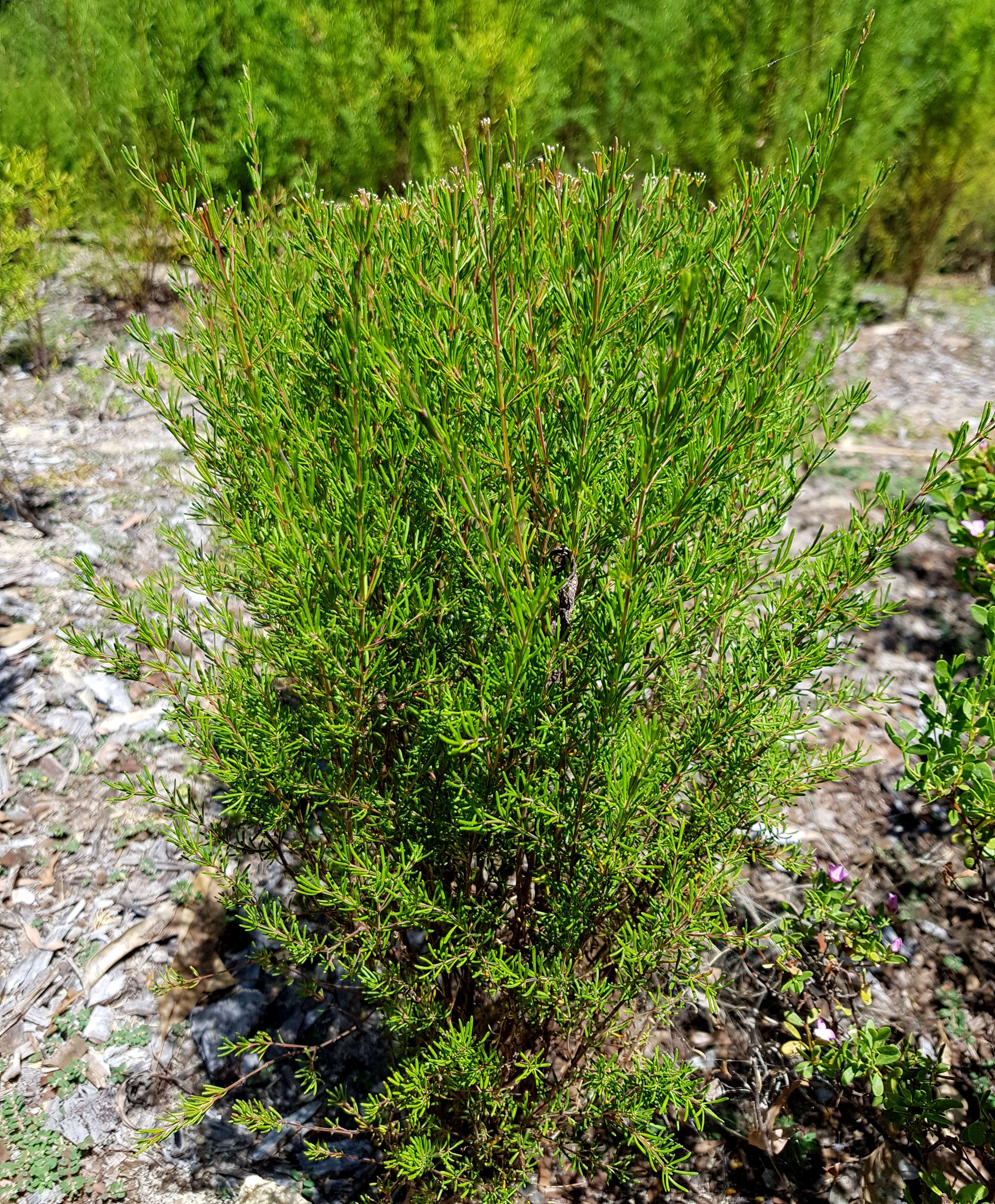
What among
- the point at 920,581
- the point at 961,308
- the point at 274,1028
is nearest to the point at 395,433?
the point at 274,1028

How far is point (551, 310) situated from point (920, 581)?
3047 millimetres

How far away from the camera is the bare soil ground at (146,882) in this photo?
220cm

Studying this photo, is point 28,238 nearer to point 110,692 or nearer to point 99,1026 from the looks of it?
point 110,692

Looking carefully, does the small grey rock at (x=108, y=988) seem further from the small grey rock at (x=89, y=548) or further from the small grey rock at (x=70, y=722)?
the small grey rock at (x=89, y=548)

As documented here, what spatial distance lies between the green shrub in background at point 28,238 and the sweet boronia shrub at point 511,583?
3704mm

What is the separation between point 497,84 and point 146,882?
445cm

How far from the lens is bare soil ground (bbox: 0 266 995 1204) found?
220 centimetres

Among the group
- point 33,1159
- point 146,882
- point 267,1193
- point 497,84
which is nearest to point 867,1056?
point 267,1193

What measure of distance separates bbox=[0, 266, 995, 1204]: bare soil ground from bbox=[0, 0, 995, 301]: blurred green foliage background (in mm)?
2073

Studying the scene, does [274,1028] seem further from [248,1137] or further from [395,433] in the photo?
[395,433]

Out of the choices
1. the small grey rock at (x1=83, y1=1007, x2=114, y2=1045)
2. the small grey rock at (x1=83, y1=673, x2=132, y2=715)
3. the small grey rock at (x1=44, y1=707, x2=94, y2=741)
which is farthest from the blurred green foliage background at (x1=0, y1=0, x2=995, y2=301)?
the small grey rock at (x1=83, y1=1007, x2=114, y2=1045)

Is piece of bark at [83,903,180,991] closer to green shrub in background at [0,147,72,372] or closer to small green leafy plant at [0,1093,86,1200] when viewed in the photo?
small green leafy plant at [0,1093,86,1200]

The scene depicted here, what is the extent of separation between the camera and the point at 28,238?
4.40 metres

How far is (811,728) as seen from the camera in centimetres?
161
